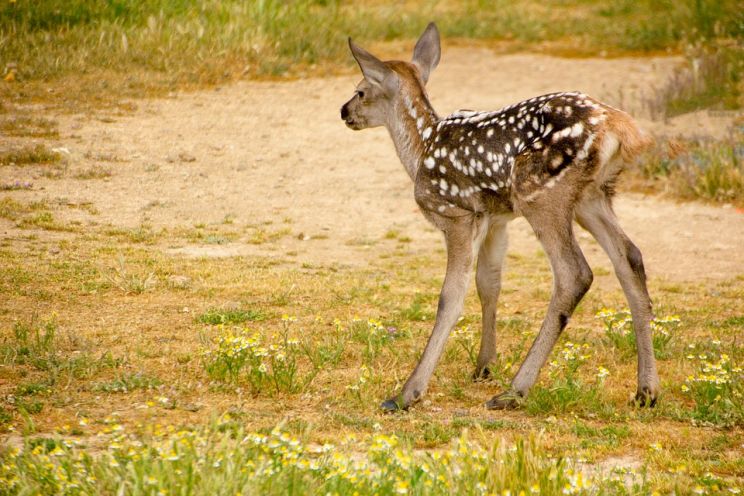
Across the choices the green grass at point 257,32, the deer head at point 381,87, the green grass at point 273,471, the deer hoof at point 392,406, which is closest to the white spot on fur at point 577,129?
the deer head at point 381,87

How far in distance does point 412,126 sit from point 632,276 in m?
1.94

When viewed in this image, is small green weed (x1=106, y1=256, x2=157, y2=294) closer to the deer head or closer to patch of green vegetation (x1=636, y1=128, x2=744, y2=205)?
the deer head

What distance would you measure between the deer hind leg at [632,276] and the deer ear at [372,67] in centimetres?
181

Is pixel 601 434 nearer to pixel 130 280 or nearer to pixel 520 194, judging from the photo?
pixel 520 194

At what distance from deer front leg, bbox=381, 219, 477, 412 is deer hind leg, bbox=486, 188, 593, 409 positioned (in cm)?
48

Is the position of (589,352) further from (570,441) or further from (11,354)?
(11,354)

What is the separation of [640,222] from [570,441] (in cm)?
614

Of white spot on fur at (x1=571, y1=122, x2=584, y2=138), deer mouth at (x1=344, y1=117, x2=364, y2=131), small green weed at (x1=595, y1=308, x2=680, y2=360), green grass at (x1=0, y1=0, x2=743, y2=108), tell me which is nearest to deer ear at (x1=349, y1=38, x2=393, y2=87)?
deer mouth at (x1=344, y1=117, x2=364, y2=131)

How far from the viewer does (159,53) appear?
15.2 m

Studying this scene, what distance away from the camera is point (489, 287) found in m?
7.73

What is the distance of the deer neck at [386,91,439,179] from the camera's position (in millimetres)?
7906

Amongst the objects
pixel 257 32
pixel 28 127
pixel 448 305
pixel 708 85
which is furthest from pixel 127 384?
pixel 708 85

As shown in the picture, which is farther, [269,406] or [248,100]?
[248,100]

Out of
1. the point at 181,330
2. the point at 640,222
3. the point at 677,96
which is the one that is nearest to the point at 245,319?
the point at 181,330
